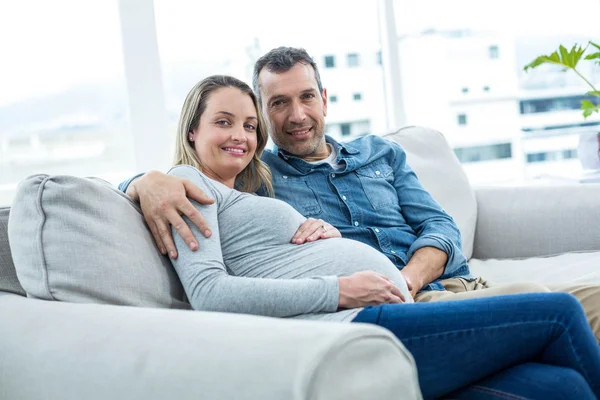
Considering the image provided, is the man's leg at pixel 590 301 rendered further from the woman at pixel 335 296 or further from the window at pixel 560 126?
the window at pixel 560 126

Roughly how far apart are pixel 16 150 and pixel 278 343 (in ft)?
9.12

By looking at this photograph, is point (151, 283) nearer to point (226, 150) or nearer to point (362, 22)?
point (226, 150)

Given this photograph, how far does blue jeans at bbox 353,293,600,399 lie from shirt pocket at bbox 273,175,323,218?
0.77 meters

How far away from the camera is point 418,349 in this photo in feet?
3.58

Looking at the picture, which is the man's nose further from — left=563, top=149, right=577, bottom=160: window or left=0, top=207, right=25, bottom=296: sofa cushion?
left=563, top=149, right=577, bottom=160: window

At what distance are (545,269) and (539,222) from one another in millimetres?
229

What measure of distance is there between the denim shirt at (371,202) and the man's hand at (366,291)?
18.8 inches

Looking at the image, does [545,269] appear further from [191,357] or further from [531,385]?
[191,357]

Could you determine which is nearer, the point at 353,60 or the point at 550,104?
the point at 353,60

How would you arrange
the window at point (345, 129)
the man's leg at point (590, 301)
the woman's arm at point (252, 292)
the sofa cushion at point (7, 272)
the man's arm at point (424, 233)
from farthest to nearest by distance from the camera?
the window at point (345, 129), the man's arm at point (424, 233), the man's leg at point (590, 301), the sofa cushion at point (7, 272), the woman's arm at point (252, 292)

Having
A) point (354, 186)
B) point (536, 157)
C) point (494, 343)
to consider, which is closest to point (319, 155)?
point (354, 186)

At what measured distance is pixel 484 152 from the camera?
4.56m

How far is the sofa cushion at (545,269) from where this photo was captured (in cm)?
196

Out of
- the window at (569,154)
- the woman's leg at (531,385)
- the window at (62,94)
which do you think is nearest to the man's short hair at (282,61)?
the woman's leg at (531,385)
